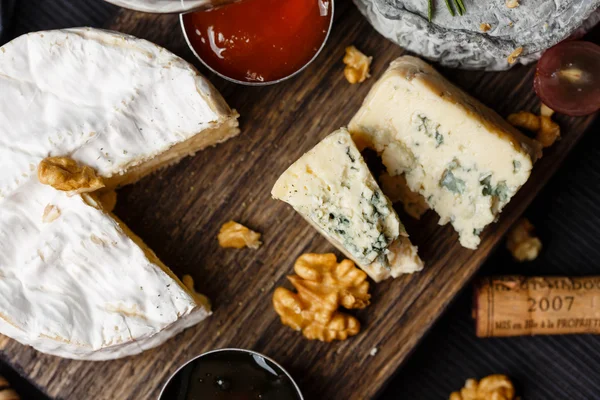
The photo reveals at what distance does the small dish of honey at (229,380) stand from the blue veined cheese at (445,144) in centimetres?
97

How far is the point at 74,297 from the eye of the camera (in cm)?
258

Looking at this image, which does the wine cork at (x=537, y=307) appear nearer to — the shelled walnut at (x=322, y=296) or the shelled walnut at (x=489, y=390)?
the shelled walnut at (x=489, y=390)

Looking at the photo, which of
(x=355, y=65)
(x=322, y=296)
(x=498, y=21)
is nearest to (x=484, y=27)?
(x=498, y=21)

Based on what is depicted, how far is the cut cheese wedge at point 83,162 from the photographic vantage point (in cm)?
255

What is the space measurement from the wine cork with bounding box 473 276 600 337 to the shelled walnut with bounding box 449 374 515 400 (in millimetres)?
216

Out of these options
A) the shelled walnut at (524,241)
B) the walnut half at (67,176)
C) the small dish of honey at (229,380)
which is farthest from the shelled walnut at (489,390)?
the walnut half at (67,176)

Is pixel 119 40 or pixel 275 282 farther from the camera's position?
pixel 275 282

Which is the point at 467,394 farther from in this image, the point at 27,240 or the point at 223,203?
the point at 27,240

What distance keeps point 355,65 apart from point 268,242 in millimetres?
878

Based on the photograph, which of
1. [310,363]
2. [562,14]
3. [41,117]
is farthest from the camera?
[310,363]

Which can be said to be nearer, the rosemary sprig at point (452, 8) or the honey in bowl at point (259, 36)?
the rosemary sprig at point (452, 8)

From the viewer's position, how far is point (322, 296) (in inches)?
109

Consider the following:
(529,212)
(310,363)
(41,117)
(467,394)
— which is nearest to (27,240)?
(41,117)

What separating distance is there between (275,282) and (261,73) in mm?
928
